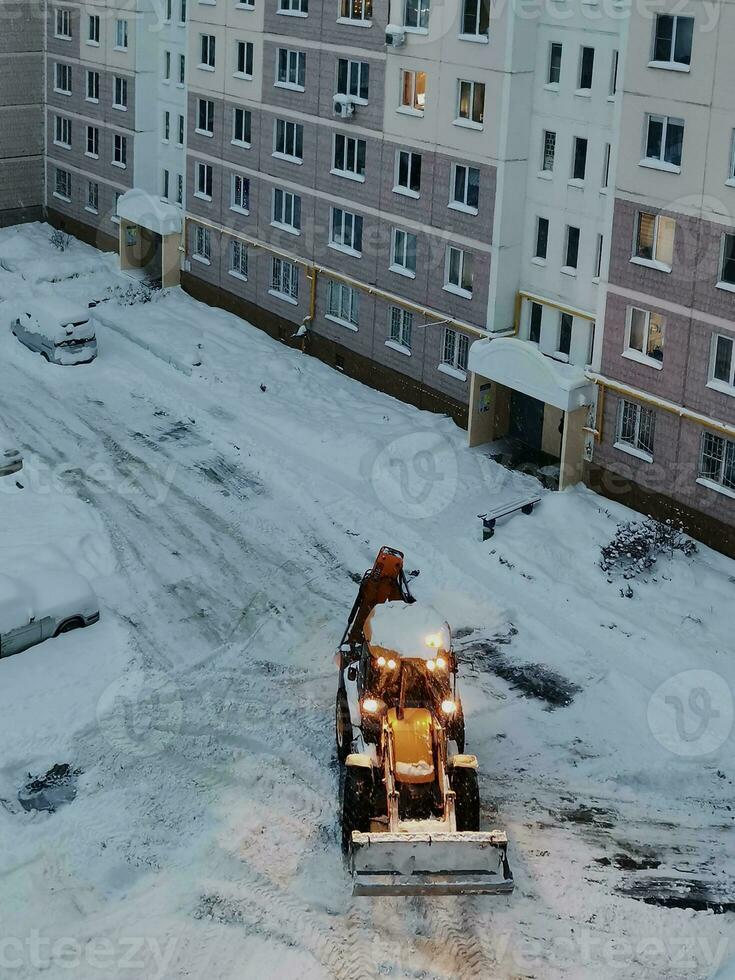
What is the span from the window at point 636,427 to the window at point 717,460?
149cm

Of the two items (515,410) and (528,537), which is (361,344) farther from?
(528,537)

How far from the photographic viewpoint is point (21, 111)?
55250 mm

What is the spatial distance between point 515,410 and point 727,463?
7.88 metres

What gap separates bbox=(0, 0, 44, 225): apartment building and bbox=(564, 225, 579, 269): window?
2949 centimetres

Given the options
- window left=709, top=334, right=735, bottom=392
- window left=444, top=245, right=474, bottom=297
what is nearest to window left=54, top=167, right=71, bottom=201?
window left=444, top=245, right=474, bottom=297

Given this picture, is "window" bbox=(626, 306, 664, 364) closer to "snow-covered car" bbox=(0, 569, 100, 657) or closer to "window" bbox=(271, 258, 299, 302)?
"snow-covered car" bbox=(0, 569, 100, 657)

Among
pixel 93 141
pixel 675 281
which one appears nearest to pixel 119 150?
pixel 93 141

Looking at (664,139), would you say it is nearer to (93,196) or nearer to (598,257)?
(598,257)

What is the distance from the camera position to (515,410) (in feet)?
120

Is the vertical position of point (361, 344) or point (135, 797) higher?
point (361, 344)

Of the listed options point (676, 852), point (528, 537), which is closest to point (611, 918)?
point (676, 852)

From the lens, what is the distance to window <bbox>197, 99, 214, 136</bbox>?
45656 mm

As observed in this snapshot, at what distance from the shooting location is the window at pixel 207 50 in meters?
44.9

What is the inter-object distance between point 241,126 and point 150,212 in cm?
571
